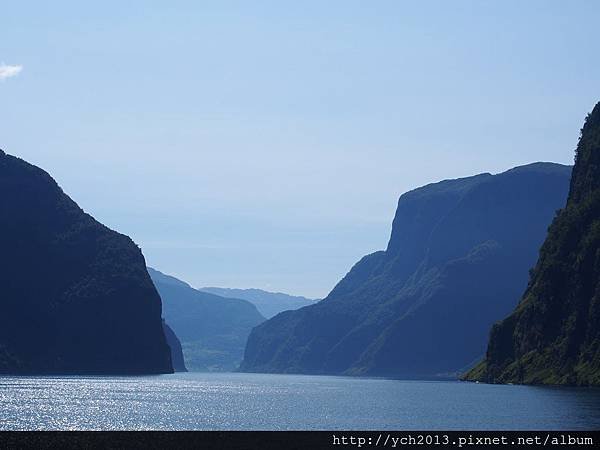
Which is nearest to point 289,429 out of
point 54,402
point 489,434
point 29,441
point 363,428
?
point 363,428

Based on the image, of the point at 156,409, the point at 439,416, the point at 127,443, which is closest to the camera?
the point at 127,443

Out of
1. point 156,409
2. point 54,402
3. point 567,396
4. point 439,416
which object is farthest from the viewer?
point 567,396

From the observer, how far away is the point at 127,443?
4131 inches

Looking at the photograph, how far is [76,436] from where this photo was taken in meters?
114

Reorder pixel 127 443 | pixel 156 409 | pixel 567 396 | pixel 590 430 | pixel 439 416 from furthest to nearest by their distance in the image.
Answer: pixel 567 396 < pixel 156 409 < pixel 439 416 < pixel 590 430 < pixel 127 443

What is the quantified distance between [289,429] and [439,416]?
3135 cm

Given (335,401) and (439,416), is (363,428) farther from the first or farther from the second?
(335,401)

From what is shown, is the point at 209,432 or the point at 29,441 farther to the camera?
the point at 209,432

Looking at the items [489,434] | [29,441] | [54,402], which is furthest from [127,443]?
[54,402]

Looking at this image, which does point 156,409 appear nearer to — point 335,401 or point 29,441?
point 335,401

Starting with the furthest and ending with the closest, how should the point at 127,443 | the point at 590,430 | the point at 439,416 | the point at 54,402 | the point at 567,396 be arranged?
the point at 567,396
the point at 54,402
the point at 439,416
the point at 590,430
the point at 127,443

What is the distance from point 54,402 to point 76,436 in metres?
64.1

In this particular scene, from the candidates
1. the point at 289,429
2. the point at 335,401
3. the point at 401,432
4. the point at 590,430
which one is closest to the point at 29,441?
the point at 289,429

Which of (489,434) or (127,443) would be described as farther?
(489,434)
